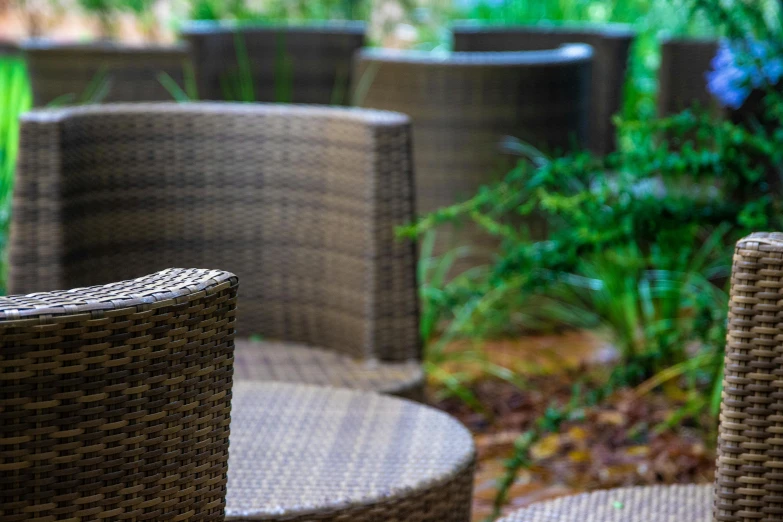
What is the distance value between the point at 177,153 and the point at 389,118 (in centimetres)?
42

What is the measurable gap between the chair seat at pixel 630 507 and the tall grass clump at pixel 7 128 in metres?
1.59

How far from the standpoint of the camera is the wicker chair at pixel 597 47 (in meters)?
4.25

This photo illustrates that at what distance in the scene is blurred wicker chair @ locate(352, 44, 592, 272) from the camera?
328 centimetres

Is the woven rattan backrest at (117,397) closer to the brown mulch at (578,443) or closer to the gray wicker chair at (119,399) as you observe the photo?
the gray wicker chair at (119,399)

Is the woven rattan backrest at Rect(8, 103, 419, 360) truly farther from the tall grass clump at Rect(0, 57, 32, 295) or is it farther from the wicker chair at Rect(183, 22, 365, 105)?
the wicker chair at Rect(183, 22, 365, 105)

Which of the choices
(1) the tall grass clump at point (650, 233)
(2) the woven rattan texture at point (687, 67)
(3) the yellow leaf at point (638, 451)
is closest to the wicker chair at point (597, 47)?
(2) the woven rattan texture at point (687, 67)

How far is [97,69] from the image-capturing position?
12.4ft

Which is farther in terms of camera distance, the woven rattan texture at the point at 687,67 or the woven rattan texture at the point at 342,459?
the woven rattan texture at the point at 687,67

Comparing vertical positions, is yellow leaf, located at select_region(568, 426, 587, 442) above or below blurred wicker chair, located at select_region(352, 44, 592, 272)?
below

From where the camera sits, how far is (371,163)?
1.87m

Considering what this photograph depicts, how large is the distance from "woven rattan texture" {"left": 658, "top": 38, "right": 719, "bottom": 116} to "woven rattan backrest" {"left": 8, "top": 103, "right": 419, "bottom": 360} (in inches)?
89.4

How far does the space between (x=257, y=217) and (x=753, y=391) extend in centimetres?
115

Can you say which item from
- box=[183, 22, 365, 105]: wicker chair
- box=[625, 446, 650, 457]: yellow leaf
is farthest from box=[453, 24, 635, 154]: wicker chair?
box=[625, 446, 650, 457]: yellow leaf

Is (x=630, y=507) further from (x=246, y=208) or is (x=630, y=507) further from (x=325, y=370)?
(x=246, y=208)
